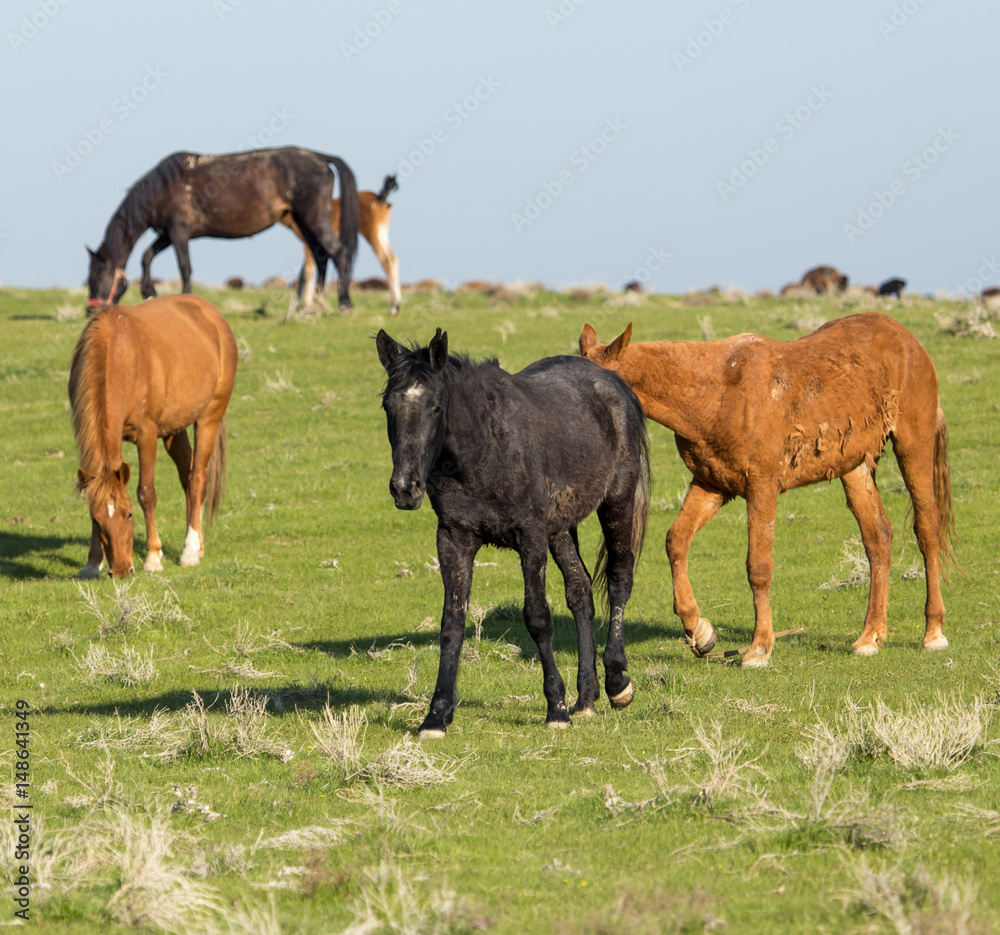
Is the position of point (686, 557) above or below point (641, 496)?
below

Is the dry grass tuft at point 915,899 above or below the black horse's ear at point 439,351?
below

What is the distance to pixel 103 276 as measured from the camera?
77.8 feet

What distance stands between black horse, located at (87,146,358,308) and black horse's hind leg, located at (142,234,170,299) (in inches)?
0.5

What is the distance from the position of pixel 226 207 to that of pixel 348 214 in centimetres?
250

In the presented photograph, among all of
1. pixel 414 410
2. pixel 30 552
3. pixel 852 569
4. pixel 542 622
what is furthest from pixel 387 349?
pixel 30 552

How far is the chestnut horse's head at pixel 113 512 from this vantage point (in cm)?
1155

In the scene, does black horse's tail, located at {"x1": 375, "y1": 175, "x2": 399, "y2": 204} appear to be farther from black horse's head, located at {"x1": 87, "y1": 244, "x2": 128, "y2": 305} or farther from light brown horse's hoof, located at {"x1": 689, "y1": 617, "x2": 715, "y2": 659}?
light brown horse's hoof, located at {"x1": 689, "y1": 617, "x2": 715, "y2": 659}

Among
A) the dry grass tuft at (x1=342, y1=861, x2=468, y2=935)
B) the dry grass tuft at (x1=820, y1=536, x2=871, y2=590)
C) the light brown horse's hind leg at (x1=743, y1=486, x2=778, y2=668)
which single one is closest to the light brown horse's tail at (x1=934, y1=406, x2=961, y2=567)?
the dry grass tuft at (x1=820, y1=536, x2=871, y2=590)

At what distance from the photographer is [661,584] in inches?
476

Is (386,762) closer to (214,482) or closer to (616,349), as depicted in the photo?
(616,349)

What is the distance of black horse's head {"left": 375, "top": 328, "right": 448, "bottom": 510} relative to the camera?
6289 millimetres

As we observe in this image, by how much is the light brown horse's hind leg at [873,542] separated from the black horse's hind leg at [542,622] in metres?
3.22

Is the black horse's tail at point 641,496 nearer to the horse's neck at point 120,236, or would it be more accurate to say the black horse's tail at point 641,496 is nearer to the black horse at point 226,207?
the black horse at point 226,207

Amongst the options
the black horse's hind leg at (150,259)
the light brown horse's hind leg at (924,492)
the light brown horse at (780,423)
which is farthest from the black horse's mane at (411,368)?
the black horse's hind leg at (150,259)
